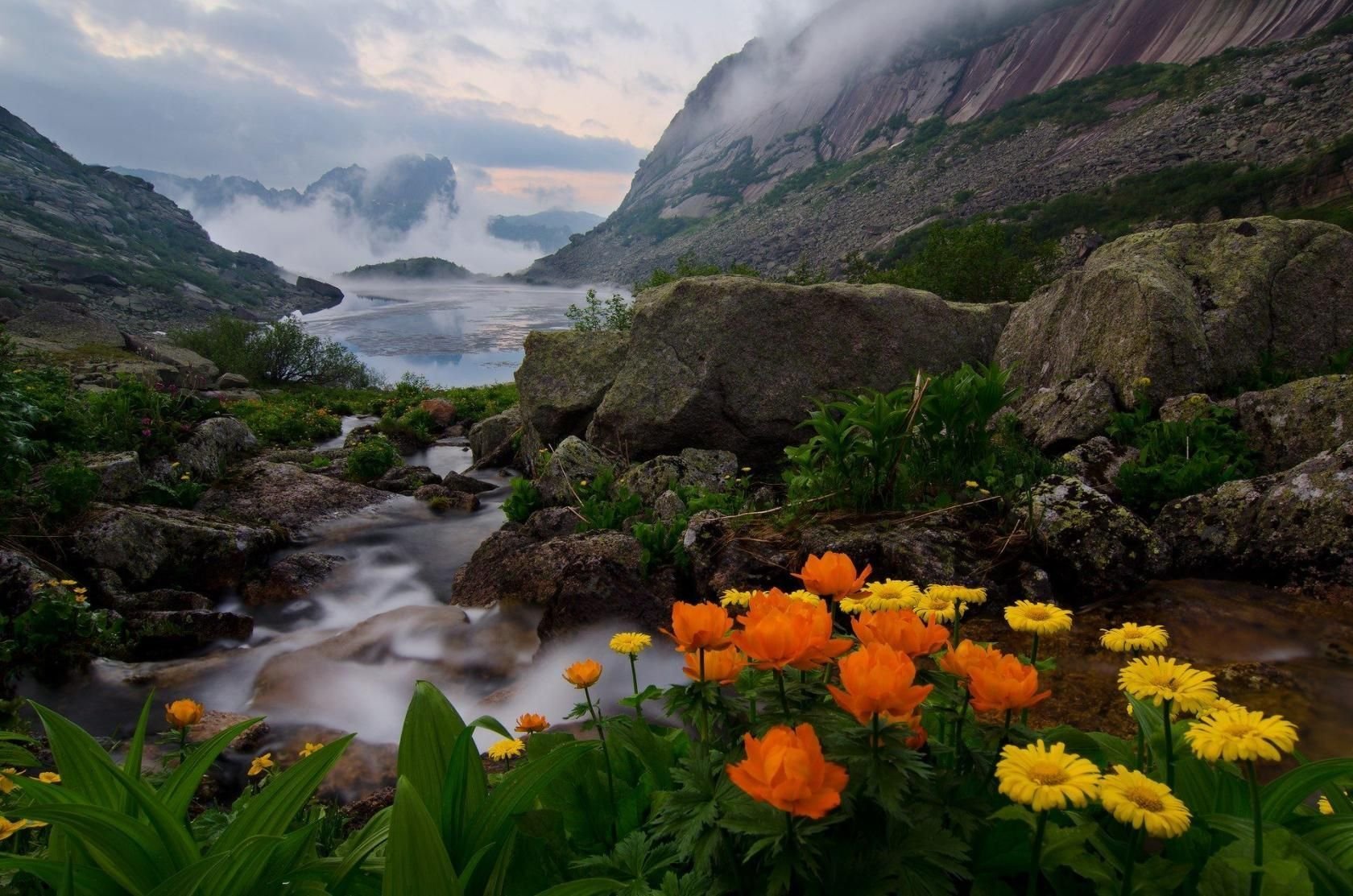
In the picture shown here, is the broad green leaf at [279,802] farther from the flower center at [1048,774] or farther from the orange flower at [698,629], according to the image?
the flower center at [1048,774]

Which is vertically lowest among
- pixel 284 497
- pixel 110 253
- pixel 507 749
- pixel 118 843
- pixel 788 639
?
pixel 284 497

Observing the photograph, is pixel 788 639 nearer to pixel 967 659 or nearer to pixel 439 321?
pixel 967 659

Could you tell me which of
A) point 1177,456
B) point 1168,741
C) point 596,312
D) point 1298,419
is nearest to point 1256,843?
point 1168,741

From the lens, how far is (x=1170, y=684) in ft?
4.67

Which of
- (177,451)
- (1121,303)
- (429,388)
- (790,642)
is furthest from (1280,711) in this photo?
(429,388)

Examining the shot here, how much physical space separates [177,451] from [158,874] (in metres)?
10.9

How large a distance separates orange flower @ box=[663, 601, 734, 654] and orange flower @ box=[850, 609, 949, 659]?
1.05 feet

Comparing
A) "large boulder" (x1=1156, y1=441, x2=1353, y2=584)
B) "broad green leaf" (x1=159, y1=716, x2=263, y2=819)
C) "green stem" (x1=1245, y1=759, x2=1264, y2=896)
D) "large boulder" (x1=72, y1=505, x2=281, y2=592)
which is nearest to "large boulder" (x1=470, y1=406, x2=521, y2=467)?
"large boulder" (x1=72, y1=505, x2=281, y2=592)

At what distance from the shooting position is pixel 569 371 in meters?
11.6

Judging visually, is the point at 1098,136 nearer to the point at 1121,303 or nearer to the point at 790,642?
the point at 1121,303

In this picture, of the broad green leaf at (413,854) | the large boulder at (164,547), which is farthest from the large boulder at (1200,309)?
the large boulder at (164,547)

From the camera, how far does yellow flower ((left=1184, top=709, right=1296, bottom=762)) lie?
1.17 m

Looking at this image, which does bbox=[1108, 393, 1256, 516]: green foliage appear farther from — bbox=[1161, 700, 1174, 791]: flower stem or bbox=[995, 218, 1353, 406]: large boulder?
bbox=[1161, 700, 1174, 791]: flower stem

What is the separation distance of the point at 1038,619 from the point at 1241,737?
575 millimetres
